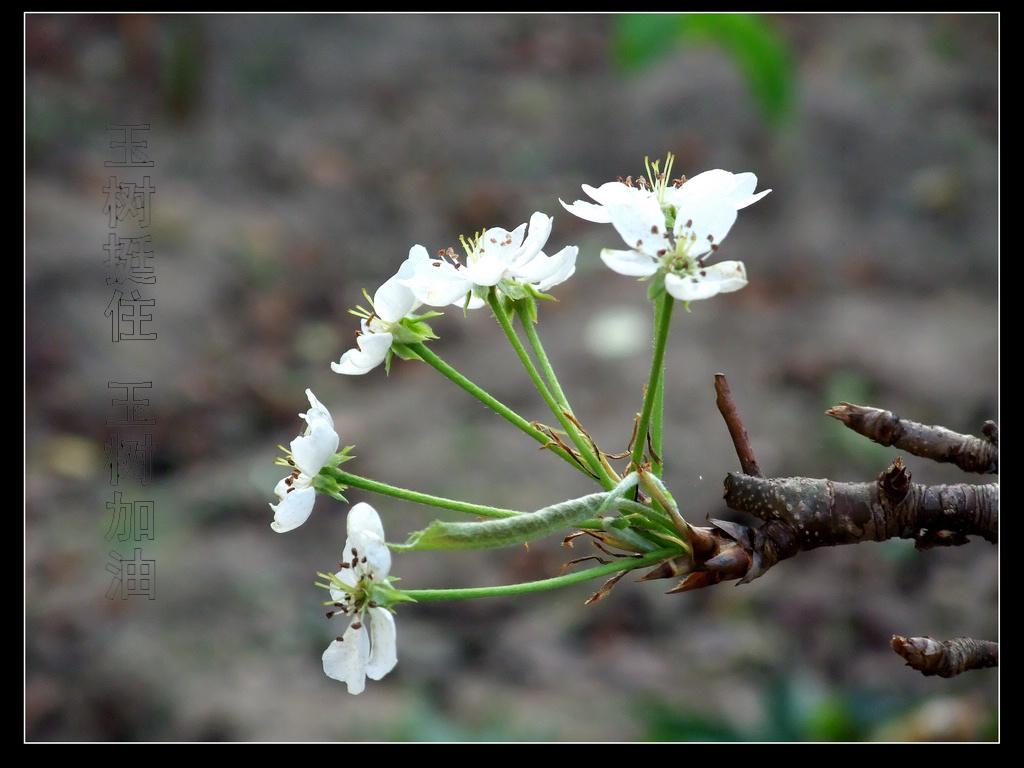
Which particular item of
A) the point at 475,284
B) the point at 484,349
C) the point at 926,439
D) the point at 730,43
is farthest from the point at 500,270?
the point at 730,43

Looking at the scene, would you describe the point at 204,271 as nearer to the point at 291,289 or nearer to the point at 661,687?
the point at 291,289

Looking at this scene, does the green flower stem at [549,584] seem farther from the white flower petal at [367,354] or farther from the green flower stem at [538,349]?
the white flower petal at [367,354]

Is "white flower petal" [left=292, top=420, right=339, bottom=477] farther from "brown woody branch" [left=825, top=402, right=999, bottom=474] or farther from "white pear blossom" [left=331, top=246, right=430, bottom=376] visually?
"brown woody branch" [left=825, top=402, right=999, bottom=474]

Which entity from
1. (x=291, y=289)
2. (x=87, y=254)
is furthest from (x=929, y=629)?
(x=87, y=254)

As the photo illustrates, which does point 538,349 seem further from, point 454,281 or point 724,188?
point 724,188

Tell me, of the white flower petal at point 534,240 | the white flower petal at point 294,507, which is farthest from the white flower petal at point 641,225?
the white flower petal at point 294,507

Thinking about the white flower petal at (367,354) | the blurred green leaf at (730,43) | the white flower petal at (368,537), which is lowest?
the white flower petal at (368,537)
